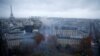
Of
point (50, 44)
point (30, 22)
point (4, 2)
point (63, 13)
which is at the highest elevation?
point (4, 2)

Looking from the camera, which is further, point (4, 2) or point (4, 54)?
point (4, 54)

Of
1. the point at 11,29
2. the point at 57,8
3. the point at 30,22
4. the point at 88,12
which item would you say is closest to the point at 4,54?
the point at 11,29

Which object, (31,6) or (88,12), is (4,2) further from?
(88,12)

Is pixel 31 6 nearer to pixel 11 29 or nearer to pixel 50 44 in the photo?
pixel 11 29

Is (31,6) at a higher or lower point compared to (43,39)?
higher

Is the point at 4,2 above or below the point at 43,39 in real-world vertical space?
above

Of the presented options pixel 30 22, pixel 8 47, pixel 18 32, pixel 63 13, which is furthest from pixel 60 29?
pixel 8 47

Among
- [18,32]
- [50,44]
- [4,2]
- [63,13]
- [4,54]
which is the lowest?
[4,54]
